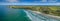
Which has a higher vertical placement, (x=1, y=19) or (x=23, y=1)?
(x=23, y=1)

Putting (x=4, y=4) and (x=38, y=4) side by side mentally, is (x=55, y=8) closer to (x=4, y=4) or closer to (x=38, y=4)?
→ (x=38, y=4)

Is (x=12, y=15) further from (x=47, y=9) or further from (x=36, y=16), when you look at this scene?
(x=47, y=9)

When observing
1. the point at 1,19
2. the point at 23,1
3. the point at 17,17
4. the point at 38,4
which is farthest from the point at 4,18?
the point at 38,4

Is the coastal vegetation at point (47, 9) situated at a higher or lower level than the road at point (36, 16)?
higher

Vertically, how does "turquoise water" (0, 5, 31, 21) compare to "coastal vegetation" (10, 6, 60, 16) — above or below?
below

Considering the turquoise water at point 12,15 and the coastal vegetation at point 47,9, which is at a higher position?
the coastal vegetation at point 47,9

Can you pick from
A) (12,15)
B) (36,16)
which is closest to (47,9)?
(36,16)

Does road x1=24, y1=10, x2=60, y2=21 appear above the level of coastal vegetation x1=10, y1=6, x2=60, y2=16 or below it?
below

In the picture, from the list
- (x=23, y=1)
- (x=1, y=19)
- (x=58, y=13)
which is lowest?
(x=1, y=19)
